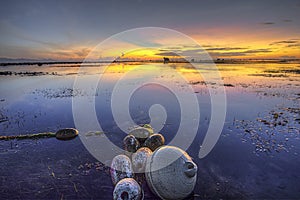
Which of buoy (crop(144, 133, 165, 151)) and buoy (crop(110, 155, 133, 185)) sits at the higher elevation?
buoy (crop(144, 133, 165, 151))

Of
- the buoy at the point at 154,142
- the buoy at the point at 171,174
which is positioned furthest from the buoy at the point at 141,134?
the buoy at the point at 171,174

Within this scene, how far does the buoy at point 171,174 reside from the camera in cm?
604

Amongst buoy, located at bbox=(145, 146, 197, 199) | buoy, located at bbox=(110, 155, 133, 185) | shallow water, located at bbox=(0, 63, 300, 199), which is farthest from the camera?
shallow water, located at bbox=(0, 63, 300, 199)

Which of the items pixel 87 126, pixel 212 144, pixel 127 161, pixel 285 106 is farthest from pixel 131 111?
pixel 285 106

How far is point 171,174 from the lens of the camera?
19.8ft

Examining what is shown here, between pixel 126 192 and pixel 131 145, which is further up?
pixel 131 145

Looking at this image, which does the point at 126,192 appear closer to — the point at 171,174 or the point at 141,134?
the point at 171,174

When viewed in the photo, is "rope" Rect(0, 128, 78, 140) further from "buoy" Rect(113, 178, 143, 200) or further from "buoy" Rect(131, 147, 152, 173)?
"buoy" Rect(113, 178, 143, 200)

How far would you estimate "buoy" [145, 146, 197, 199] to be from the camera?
6.04m

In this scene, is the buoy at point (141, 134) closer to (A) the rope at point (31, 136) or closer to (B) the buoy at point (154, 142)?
(B) the buoy at point (154, 142)

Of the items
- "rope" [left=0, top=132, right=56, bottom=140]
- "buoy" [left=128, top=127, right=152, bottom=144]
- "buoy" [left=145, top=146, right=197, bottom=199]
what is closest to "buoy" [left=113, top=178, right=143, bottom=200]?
"buoy" [left=145, top=146, right=197, bottom=199]

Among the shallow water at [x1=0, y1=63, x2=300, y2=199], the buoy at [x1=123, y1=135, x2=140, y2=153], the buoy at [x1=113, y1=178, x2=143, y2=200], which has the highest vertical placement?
the buoy at [x1=123, y1=135, x2=140, y2=153]

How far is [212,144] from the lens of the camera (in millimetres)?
10805

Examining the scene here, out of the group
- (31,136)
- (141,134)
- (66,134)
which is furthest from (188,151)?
(31,136)
